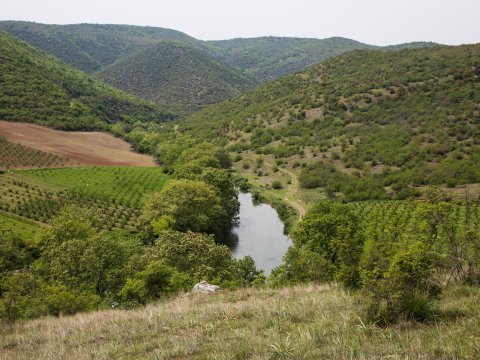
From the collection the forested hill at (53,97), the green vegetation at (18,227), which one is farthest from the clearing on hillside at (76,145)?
the green vegetation at (18,227)

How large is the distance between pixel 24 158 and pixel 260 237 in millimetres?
59031

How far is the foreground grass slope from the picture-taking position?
8562 mm

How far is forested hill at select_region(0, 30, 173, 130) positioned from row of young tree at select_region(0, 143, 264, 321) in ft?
289

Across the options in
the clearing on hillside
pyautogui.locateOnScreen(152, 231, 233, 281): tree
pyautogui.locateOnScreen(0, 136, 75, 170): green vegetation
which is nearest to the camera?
pyautogui.locateOnScreen(152, 231, 233, 281): tree

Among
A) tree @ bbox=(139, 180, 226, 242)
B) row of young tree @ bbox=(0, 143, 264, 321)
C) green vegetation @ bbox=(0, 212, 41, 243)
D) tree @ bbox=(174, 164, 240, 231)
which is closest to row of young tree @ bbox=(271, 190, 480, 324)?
row of young tree @ bbox=(0, 143, 264, 321)

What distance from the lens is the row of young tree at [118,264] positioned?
893 inches

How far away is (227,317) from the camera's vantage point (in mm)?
12805

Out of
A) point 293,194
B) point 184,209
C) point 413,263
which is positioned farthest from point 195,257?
point 293,194

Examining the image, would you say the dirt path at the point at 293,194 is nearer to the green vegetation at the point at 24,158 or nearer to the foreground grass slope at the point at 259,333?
the foreground grass slope at the point at 259,333

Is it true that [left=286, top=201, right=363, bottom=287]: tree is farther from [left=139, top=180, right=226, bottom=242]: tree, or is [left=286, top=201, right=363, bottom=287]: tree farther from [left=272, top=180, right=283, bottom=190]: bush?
[left=272, top=180, right=283, bottom=190]: bush

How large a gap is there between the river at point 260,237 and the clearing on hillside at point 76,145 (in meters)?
45.2

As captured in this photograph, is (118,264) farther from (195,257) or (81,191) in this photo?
(81,191)

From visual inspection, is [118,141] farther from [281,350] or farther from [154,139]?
[281,350]

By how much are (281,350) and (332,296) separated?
6233mm
